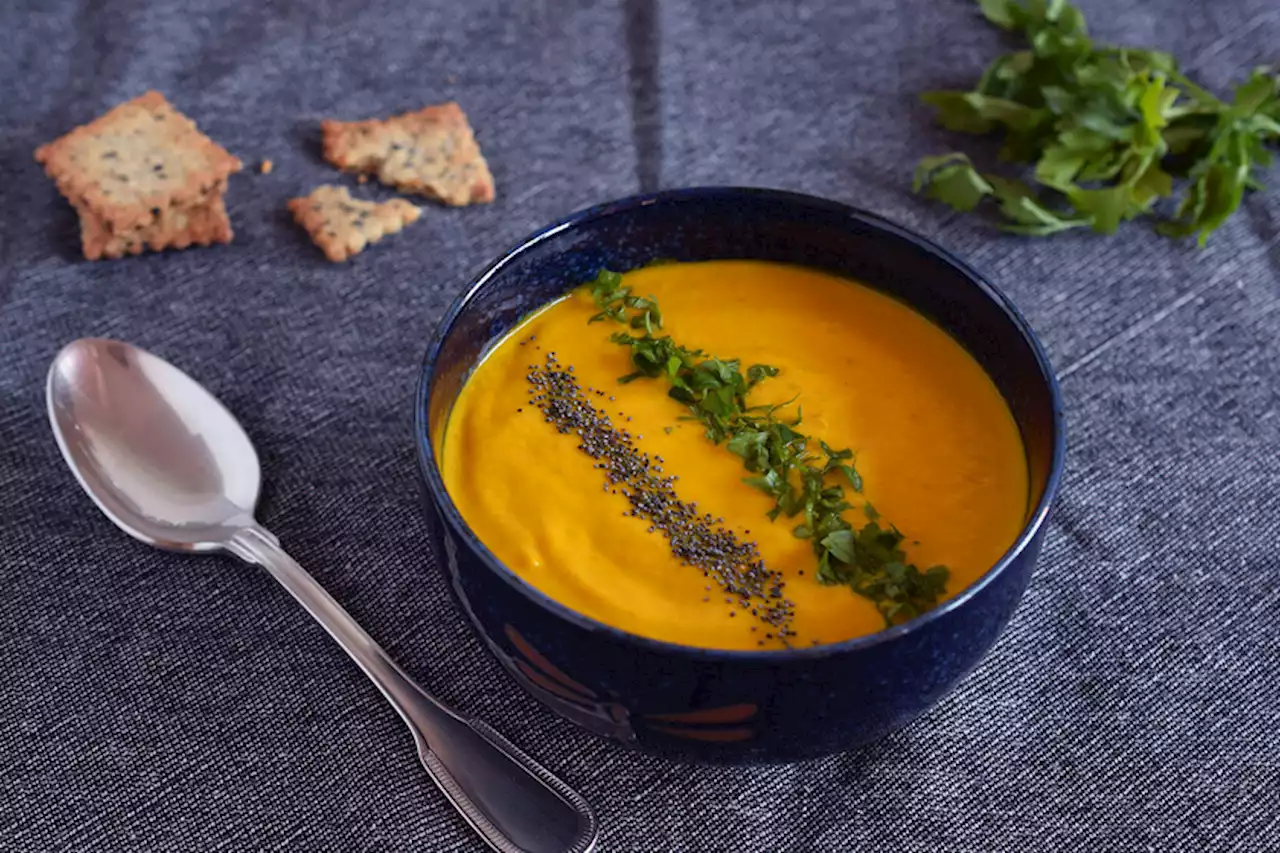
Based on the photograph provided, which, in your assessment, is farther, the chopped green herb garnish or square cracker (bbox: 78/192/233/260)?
square cracker (bbox: 78/192/233/260)

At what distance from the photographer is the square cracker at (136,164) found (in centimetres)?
161

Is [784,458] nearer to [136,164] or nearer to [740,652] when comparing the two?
[740,652]

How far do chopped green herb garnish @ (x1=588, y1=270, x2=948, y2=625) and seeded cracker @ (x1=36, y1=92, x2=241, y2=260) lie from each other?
60cm

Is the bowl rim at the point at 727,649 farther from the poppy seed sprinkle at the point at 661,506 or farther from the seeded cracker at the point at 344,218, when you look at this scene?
the seeded cracker at the point at 344,218

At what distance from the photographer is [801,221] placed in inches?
52.3

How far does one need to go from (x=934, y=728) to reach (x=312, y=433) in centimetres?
74

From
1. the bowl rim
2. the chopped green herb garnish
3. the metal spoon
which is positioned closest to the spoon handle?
the metal spoon

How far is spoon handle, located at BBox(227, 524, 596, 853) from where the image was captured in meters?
1.10

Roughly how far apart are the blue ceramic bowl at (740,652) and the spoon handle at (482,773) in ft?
0.31

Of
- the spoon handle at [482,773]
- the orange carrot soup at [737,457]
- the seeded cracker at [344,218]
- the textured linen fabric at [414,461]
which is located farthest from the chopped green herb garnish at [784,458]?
the seeded cracker at [344,218]

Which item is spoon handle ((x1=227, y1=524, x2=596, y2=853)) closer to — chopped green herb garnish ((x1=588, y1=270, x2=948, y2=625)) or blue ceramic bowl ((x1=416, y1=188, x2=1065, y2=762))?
blue ceramic bowl ((x1=416, y1=188, x2=1065, y2=762))

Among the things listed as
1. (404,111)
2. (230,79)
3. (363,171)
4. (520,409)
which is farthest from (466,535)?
(230,79)

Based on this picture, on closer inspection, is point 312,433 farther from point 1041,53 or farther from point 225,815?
point 1041,53

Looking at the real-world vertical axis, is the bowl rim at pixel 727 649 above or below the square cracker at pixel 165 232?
above
